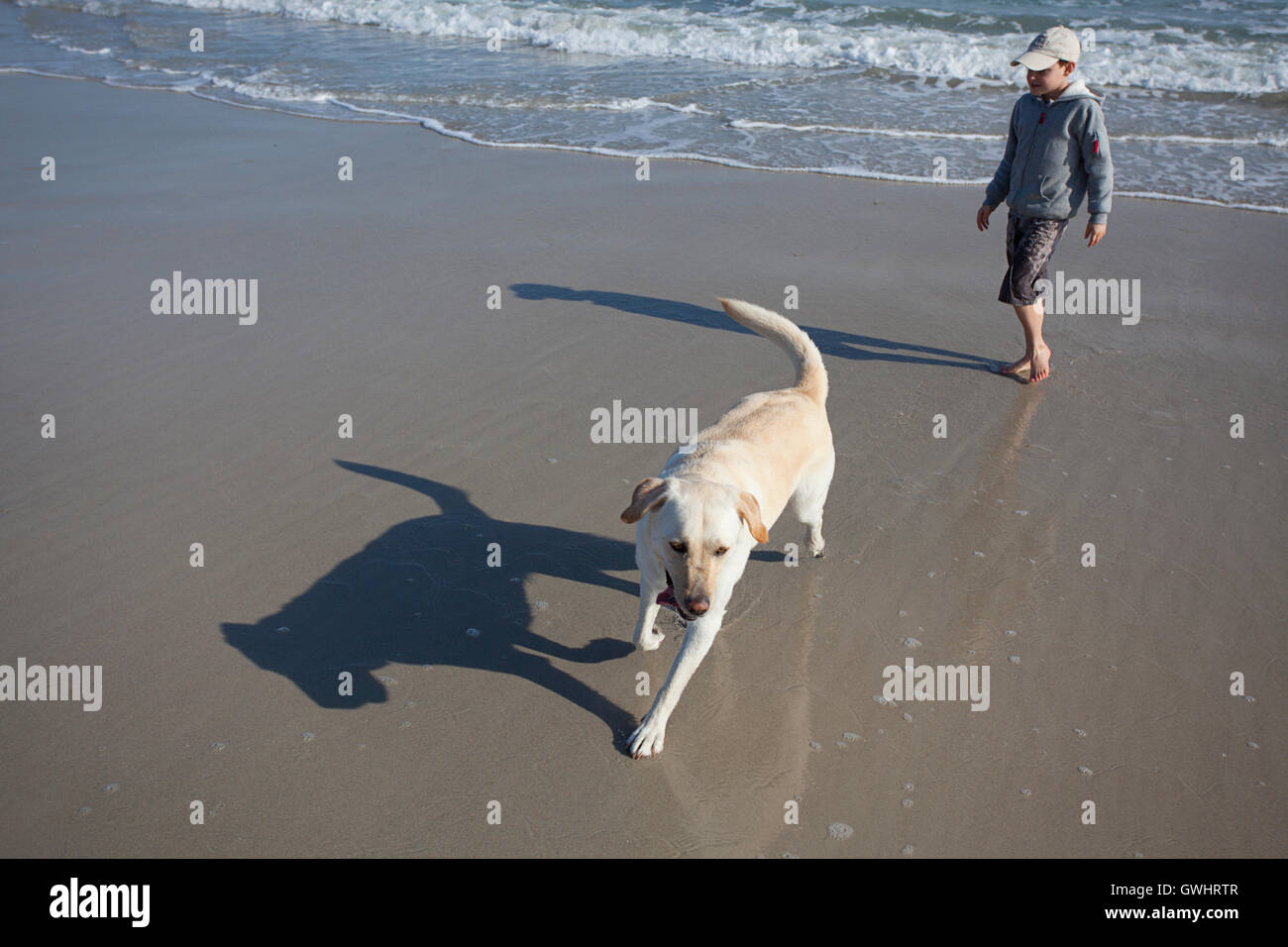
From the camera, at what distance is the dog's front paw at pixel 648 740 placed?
3.18m

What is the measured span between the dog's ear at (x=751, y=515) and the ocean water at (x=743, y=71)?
6.82 metres

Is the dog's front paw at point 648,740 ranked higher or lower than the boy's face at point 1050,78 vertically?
lower

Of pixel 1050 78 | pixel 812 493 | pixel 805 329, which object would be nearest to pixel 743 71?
pixel 805 329

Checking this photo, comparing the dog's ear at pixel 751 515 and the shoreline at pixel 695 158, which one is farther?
the shoreline at pixel 695 158

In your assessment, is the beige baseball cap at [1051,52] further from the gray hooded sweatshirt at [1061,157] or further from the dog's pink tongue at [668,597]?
the dog's pink tongue at [668,597]

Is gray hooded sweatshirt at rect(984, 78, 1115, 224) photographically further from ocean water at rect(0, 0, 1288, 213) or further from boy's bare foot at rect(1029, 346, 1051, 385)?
ocean water at rect(0, 0, 1288, 213)

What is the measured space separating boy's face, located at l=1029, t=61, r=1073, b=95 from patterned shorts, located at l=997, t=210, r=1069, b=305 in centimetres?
72

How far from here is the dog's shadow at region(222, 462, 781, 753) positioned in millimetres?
3477
